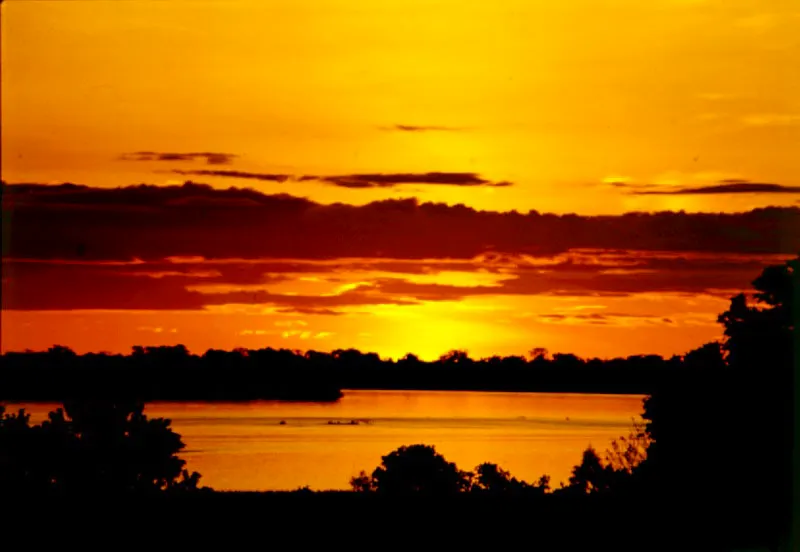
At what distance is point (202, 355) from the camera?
5.70 metres

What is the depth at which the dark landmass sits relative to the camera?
217 inches

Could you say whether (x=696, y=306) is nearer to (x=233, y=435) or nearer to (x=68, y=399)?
(x=233, y=435)

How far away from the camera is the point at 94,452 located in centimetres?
553

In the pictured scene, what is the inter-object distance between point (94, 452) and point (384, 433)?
1.44m

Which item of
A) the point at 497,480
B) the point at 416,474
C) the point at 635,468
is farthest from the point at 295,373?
the point at 635,468

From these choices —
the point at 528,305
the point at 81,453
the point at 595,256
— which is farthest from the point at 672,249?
the point at 81,453

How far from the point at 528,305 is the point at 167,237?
191 cm

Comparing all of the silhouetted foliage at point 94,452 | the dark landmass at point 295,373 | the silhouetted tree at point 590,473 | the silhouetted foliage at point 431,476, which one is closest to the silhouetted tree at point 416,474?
the silhouetted foliage at point 431,476

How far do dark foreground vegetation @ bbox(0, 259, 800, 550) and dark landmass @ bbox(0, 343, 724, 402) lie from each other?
0.09m

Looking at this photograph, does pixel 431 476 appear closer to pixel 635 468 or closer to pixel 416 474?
pixel 416 474

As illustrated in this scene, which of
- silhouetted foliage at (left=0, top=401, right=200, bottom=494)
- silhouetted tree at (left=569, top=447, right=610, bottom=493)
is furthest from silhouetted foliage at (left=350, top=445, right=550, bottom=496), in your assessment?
silhouetted foliage at (left=0, top=401, right=200, bottom=494)

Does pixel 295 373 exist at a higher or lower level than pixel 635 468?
higher

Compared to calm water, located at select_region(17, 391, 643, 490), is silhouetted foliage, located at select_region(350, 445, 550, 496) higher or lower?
lower

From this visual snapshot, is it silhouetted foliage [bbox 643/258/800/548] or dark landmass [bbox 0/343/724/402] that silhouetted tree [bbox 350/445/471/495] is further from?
silhouetted foliage [bbox 643/258/800/548]
